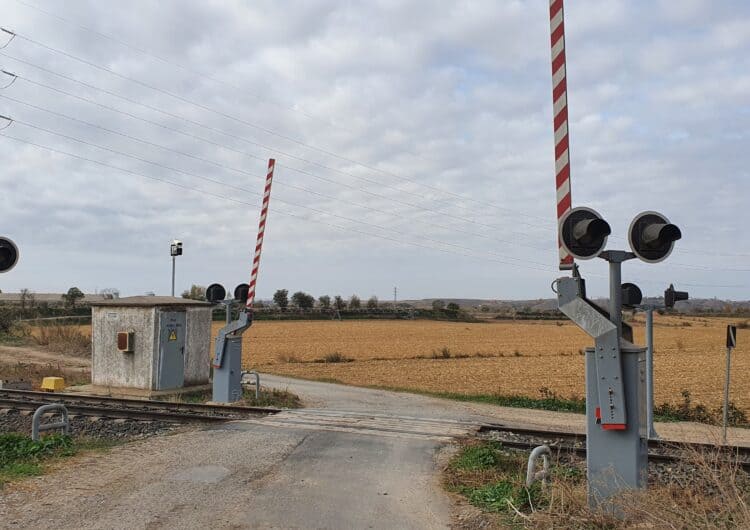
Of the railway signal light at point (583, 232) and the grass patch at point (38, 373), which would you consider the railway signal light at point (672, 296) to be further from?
the grass patch at point (38, 373)

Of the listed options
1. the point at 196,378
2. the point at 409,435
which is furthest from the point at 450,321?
the point at 409,435

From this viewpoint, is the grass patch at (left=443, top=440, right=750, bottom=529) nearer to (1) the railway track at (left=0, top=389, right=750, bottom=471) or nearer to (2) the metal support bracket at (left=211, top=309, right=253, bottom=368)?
(1) the railway track at (left=0, top=389, right=750, bottom=471)

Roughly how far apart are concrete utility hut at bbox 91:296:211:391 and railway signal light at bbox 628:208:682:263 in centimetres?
1248

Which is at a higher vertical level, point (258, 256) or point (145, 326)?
point (258, 256)

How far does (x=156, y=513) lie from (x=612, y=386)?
4170mm

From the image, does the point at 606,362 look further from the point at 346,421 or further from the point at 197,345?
the point at 197,345

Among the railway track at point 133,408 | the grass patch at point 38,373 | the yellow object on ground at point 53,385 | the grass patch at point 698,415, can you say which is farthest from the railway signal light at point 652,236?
the grass patch at point 38,373

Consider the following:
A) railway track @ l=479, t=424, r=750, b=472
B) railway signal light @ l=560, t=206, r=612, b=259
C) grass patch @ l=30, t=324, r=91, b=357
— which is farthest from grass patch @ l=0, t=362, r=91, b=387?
railway signal light @ l=560, t=206, r=612, b=259

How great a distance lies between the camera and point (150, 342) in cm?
1578

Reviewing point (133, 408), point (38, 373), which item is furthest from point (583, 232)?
point (38, 373)

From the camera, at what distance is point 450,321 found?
91.2 metres

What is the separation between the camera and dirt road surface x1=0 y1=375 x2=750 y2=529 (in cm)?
607

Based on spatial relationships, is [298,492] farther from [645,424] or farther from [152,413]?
[152,413]

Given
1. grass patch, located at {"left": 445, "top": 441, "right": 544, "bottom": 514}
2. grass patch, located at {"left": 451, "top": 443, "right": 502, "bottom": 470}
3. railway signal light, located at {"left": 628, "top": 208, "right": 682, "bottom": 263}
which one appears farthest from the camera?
grass patch, located at {"left": 451, "top": 443, "right": 502, "bottom": 470}
